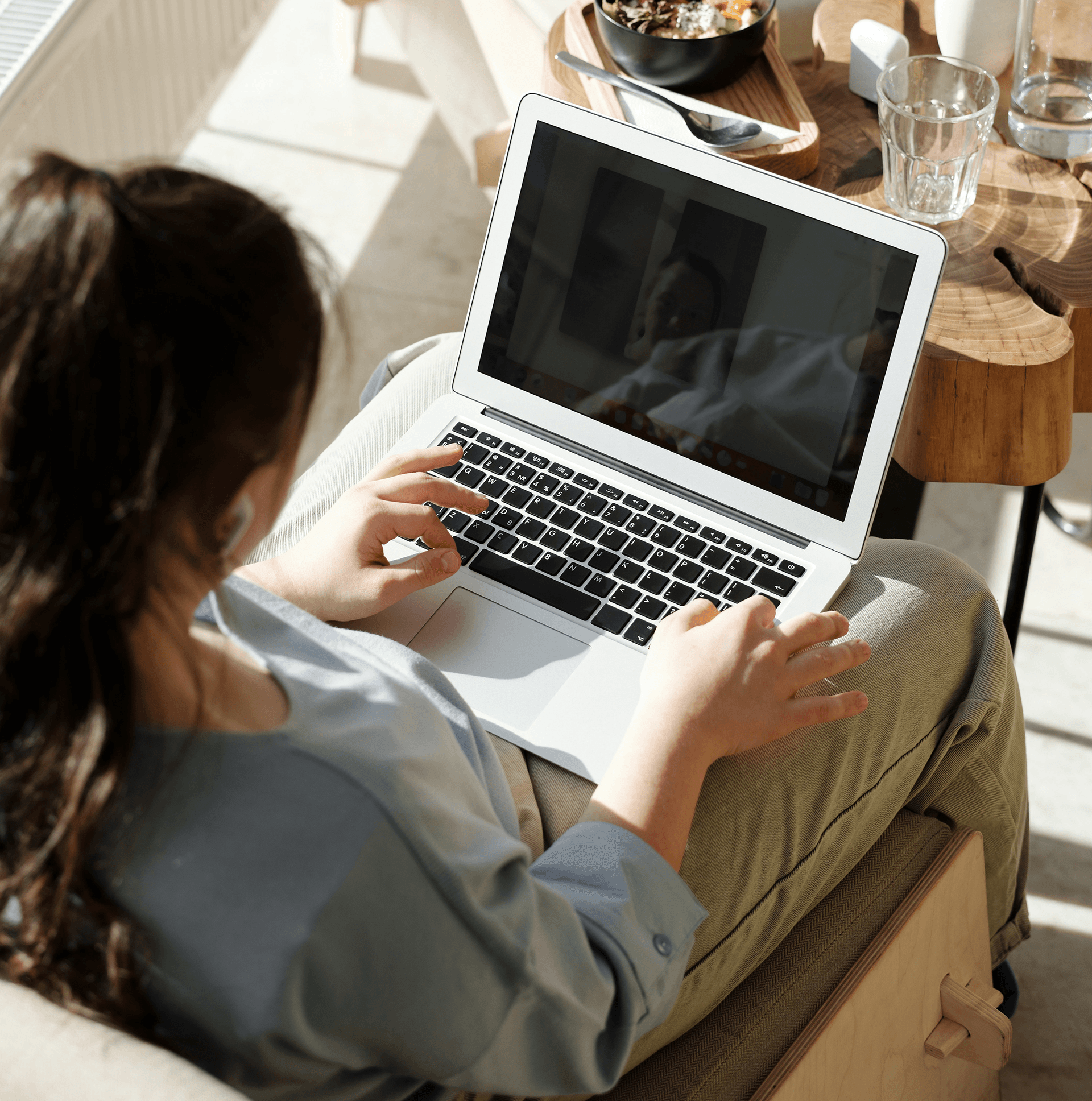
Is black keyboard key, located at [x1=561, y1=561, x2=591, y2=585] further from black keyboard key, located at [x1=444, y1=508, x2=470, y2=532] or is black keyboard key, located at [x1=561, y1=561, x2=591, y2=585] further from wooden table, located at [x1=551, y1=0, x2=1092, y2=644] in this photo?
wooden table, located at [x1=551, y1=0, x2=1092, y2=644]

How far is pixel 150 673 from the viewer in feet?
1.75

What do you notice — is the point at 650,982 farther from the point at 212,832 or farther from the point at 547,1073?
the point at 212,832

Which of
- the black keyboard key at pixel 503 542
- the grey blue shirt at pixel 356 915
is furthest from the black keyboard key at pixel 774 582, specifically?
the grey blue shirt at pixel 356 915

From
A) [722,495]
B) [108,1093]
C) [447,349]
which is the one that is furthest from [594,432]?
[108,1093]

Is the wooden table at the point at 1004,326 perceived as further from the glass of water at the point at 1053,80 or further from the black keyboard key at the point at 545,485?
the black keyboard key at the point at 545,485

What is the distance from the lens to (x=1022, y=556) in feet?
4.33

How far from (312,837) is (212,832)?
5cm

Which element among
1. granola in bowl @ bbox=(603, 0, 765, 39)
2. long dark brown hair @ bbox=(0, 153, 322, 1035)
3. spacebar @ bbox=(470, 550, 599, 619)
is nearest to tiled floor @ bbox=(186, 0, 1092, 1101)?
long dark brown hair @ bbox=(0, 153, 322, 1035)

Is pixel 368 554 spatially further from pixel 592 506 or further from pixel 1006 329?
pixel 1006 329

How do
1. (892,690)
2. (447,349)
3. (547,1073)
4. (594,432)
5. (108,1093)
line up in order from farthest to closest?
(447,349) → (594,432) → (892,690) → (547,1073) → (108,1093)

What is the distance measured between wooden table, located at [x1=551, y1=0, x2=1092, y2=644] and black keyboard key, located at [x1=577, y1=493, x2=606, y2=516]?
0.30 meters

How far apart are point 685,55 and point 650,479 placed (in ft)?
1.64

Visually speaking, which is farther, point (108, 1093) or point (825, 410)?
point (825, 410)

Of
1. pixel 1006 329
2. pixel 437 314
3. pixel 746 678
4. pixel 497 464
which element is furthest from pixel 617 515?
pixel 437 314
